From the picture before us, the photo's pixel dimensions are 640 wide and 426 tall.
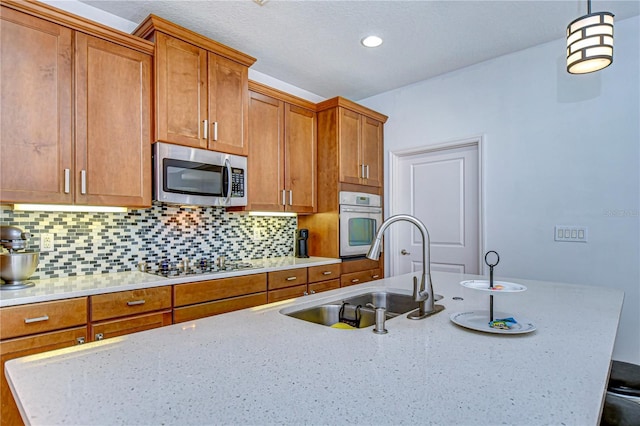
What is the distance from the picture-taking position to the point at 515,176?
3.11 metres

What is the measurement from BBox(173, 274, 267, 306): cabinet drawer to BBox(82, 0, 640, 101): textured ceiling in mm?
1831

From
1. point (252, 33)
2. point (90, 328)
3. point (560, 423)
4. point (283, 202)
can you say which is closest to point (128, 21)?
point (252, 33)

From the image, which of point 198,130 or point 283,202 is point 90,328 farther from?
point 283,202

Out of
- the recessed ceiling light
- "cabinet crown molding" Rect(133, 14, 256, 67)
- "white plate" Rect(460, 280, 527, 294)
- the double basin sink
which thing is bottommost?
the double basin sink

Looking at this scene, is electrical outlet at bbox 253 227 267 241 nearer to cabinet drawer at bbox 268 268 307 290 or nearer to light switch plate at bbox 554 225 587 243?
cabinet drawer at bbox 268 268 307 290

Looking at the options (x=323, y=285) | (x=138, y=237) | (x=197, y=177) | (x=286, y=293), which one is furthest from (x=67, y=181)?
(x=323, y=285)

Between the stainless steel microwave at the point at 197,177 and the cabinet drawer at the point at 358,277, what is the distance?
1.25 metres

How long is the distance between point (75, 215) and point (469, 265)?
10.6 feet

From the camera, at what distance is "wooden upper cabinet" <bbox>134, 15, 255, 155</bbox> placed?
2395 millimetres

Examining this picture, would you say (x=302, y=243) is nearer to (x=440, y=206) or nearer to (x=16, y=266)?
(x=440, y=206)

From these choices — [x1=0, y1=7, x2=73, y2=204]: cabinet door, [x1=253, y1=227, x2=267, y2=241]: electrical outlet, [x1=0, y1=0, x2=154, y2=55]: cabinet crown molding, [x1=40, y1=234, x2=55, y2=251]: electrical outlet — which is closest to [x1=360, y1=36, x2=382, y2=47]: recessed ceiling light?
[x1=0, y1=0, x2=154, y2=55]: cabinet crown molding

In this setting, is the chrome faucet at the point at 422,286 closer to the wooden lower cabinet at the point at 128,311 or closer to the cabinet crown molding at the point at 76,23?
the wooden lower cabinet at the point at 128,311

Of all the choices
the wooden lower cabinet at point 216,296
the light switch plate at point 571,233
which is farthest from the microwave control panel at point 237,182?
the light switch plate at point 571,233

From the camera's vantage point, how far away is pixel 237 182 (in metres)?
2.86
